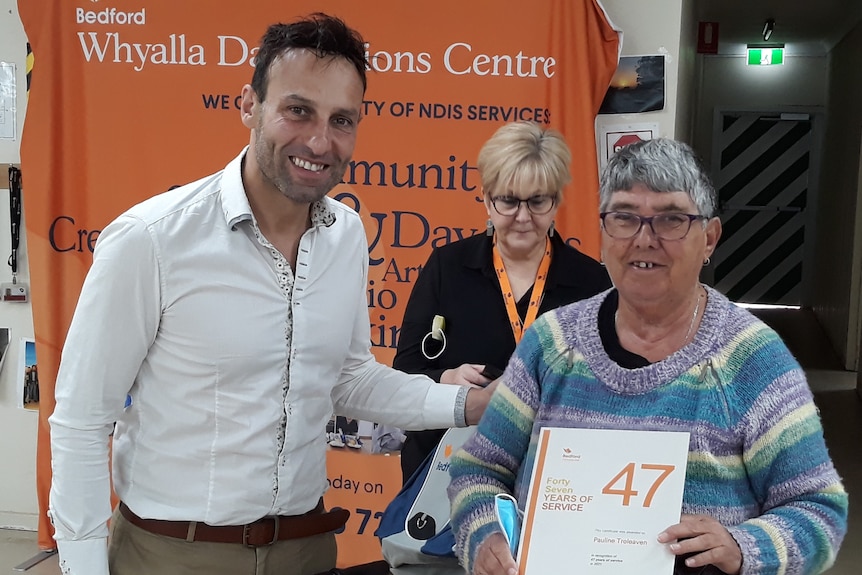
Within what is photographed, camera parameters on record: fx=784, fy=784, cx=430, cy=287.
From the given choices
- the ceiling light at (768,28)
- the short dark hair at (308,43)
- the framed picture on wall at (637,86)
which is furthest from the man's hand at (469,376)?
the ceiling light at (768,28)

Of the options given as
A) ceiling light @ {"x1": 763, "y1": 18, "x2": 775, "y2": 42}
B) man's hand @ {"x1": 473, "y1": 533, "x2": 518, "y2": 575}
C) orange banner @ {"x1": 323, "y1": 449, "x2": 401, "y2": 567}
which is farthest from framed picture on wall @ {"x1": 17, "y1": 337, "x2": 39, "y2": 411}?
ceiling light @ {"x1": 763, "y1": 18, "x2": 775, "y2": 42}

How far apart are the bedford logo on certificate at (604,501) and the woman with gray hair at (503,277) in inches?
35.7

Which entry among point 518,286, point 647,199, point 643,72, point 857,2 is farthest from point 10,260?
point 857,2

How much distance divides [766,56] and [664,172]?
994cm

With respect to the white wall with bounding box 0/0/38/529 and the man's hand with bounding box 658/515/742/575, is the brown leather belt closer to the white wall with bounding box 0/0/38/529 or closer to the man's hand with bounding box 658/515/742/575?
the man's hand with bounding box 658/515/742/575

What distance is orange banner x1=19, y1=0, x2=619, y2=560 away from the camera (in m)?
3.07

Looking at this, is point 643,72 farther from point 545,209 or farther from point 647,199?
point 647,199

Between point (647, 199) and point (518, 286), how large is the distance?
0.94 metres

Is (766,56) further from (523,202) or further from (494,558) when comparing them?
(494,558)

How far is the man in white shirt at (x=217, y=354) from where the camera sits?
4.58 ft

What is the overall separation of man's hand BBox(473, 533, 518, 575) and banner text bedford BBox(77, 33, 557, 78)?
2.20m

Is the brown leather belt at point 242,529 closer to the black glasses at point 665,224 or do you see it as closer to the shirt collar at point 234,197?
the shirt collar at point 234,197

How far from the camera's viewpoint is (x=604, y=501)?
1.17m

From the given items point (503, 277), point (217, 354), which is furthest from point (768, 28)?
point (217, 354)
